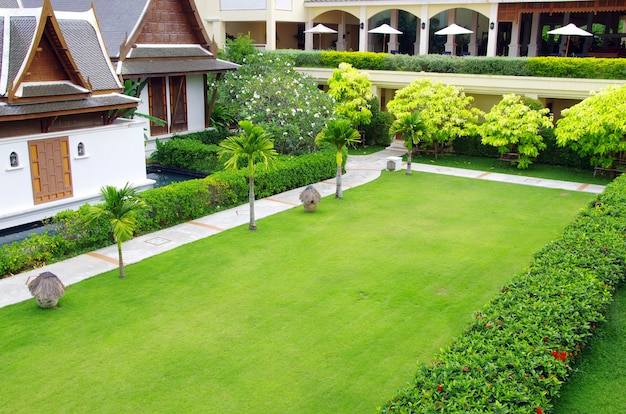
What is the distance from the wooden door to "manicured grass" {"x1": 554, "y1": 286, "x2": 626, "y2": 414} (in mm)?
14576

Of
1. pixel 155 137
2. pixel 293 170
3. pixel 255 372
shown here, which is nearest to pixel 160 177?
pixel 155 137

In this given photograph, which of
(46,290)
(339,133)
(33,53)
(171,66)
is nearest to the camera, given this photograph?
(46,290)

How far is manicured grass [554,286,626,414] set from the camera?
884 cm

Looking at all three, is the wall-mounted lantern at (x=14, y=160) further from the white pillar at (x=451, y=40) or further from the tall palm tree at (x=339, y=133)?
the white pillar at (x=451, y=40)

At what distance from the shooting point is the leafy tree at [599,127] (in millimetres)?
22109

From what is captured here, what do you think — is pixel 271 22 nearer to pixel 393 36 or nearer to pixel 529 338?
pixel 393 36

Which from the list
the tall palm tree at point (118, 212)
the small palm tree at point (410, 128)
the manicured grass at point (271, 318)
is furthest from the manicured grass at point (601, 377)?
the small palm tree at point (410, 128)

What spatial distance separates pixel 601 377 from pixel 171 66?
20572 mm

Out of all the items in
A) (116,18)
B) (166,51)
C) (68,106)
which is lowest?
(68,106)

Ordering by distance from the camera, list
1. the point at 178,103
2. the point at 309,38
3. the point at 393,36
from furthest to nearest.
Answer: the point at 309,38 < the point at 393,36 < the point at 178,103

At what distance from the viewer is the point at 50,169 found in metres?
17.9

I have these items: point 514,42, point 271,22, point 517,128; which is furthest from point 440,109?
point 271,22

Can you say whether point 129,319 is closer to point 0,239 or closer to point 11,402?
point 11,402

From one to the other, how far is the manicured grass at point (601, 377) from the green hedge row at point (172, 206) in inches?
423
